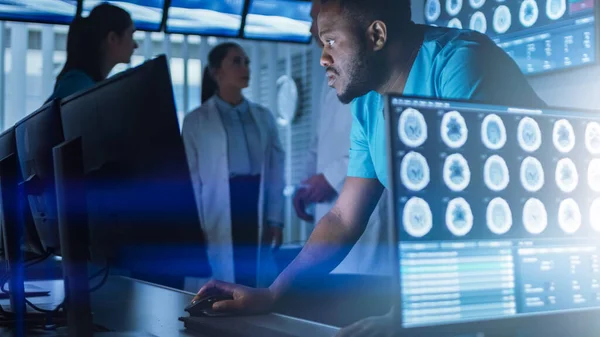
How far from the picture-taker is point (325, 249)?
4.77 feet

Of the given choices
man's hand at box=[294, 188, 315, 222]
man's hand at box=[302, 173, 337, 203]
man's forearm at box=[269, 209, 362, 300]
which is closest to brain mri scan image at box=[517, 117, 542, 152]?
man's forearm at box=[269, 209, 362, 300]

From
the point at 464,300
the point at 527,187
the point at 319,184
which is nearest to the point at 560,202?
the point at 527,187

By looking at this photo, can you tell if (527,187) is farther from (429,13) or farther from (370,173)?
(429,13)

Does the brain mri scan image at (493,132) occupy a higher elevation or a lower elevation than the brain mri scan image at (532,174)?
higher

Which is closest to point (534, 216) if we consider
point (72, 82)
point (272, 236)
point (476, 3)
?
point (476, 3)

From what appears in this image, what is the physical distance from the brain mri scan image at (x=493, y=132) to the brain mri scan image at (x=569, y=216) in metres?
0.15

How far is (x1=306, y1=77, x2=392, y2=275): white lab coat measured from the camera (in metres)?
2.75

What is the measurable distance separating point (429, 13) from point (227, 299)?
4.42ft

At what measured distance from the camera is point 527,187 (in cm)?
99

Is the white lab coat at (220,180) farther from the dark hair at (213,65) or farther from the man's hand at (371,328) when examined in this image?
the man's hand at (371,328)

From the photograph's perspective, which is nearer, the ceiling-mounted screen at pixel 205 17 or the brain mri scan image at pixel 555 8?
the brain mri scan image at pixel 555 8

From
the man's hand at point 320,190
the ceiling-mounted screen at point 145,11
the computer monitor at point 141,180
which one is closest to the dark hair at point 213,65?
the ceiling-mounted screen at point 145,11

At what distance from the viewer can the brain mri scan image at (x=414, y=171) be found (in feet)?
2.86

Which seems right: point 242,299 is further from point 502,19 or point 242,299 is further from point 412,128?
point 502,19
